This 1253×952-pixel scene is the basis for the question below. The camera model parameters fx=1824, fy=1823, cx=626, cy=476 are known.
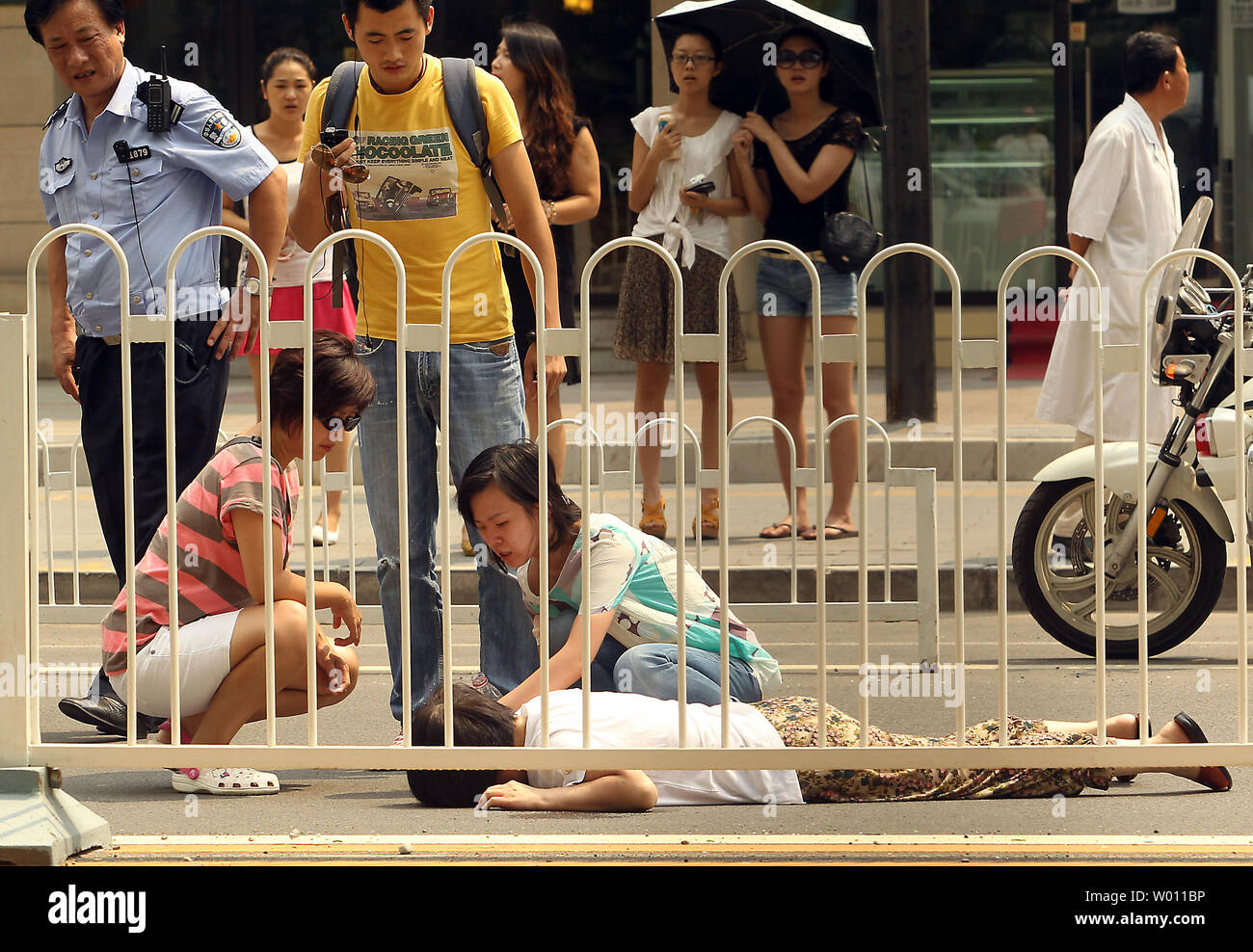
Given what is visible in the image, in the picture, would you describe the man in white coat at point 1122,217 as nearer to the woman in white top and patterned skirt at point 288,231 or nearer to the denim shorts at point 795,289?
the denim shorts at point 795,289

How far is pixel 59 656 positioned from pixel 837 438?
3259mm

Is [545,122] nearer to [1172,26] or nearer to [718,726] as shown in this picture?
[718,726]

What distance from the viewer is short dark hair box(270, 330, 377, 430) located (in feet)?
15.0

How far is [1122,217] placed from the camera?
23.6 ft

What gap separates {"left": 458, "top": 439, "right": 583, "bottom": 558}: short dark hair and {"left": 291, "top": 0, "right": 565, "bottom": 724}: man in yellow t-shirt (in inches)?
11.0

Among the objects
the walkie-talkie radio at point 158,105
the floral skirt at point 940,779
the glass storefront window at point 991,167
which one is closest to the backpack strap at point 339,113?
the walkie-talkie radio at point 158,105

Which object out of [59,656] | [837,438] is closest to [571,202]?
[837,438]

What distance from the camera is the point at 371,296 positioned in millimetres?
5066

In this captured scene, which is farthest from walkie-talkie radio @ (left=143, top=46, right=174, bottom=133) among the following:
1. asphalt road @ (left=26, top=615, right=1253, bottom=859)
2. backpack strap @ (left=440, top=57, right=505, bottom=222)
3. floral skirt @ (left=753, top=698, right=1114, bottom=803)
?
floral skirt @ (left=753, top=698, right=1114, bottom=803)

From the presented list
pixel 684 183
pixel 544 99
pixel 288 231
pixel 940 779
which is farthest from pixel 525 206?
pixel 288 231

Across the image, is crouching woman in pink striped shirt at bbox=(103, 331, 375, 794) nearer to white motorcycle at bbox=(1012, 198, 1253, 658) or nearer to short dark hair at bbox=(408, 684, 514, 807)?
short dark hair at bbox=(408, 684, 514, 807)

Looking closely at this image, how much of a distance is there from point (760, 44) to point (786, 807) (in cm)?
489

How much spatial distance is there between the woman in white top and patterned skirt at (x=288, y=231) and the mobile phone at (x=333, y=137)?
260 cm

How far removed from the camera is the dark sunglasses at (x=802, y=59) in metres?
7.77
